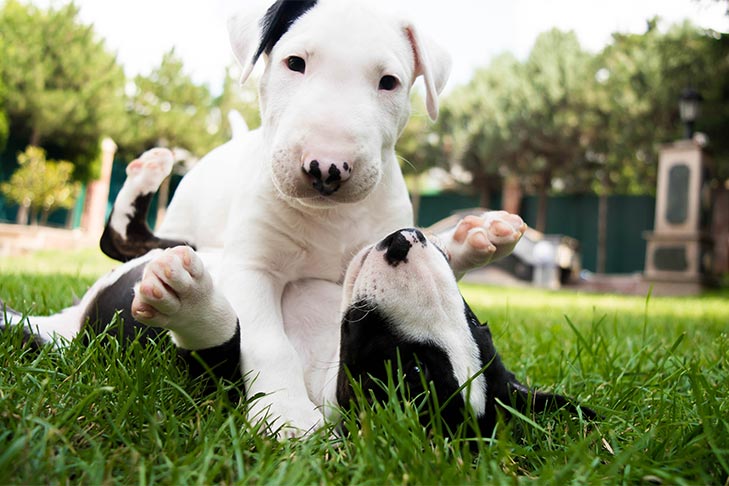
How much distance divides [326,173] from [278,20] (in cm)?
71

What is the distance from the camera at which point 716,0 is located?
9.23 m

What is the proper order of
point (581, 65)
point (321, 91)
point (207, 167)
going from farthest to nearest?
1. point (581, 65)
2. point (207, 167)
3. point (321, 91)

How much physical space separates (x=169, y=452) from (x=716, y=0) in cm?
1048

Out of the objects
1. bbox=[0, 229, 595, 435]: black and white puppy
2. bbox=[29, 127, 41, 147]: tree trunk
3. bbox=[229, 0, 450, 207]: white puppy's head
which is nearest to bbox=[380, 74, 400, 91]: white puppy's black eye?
bbox=[229, 0, 450, 207]: white puppy's head

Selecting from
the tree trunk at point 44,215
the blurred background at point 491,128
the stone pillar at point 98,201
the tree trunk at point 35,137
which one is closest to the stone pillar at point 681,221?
the blurred background at point 491,128

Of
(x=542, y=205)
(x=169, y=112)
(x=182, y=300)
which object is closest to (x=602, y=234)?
(x=542, y=205)

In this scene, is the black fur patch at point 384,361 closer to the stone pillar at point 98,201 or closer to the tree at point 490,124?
the stone pillar at point 98,201

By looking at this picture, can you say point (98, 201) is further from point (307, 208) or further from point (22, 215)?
point (307, 208)

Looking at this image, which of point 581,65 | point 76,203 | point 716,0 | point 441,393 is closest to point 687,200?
point 716,0

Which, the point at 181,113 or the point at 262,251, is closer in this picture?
the point at 262,251

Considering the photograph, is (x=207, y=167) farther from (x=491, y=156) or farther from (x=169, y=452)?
(x=491, y=156)

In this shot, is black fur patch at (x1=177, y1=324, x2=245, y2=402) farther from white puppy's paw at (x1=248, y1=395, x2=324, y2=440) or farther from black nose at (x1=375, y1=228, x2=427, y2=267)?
black nose at (x1=375, y1=228, x2=427, y2=267)

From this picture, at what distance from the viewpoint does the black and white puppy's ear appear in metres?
Answer: 2.13

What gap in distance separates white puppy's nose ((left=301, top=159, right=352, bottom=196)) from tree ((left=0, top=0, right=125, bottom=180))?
2005cm
